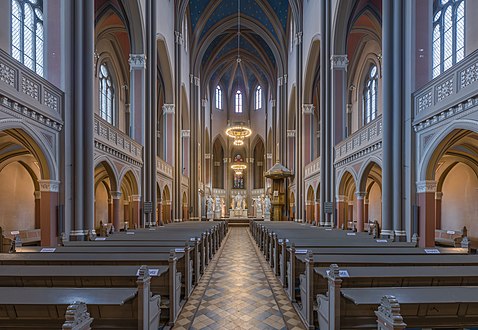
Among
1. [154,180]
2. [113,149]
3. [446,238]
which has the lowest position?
[446,238]

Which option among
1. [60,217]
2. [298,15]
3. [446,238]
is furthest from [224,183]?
[60,217]

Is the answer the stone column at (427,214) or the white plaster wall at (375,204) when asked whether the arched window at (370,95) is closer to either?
the white plaster wall at (375,204)

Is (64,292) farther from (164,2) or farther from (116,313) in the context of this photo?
(164,2)

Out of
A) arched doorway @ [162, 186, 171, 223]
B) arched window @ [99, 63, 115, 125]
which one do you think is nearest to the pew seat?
arched window @ [99, 63, 115, 125]

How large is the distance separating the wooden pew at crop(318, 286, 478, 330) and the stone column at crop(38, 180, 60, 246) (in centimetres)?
741

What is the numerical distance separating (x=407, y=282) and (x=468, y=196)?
1158 cm

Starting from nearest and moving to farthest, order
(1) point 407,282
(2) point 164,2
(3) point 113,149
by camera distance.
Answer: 1. (1) point 407,282
2. (3) point 113,149
3. (2) point 164,2

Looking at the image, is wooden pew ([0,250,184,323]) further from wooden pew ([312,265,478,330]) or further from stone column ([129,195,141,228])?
stone column ([129,195,141,228])

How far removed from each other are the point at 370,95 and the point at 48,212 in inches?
753

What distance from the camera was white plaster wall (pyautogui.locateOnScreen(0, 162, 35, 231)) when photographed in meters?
13.4

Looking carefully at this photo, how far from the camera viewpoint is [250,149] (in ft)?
142

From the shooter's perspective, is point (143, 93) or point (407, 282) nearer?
point (407, 282)

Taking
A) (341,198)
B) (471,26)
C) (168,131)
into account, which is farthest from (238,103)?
(471,26)

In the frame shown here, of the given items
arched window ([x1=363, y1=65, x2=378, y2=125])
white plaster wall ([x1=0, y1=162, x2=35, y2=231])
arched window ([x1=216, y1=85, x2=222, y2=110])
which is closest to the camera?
white plaster wall ([x1=0, y1=162, x2=35, y2=231])
